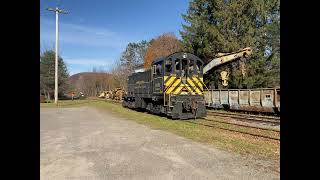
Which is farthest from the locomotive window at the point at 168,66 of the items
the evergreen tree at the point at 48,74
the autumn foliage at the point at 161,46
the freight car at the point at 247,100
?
the autumn foliage at the point at 161,46

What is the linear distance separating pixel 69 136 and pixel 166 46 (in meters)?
55.4

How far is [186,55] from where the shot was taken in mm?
19016

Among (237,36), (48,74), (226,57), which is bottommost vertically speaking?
(226,57)


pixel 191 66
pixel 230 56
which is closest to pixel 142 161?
pixel 191 66

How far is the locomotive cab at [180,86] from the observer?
17719 millimetres

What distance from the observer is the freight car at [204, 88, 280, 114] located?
18281 millimetres

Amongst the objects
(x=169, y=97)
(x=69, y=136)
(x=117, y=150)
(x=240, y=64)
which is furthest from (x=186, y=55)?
(x=240, y=64)

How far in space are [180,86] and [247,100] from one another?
17.5 feet

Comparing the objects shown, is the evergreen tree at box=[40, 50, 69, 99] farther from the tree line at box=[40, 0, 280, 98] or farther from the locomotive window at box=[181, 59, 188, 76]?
the locomotive window at box=[181, 59, 188, 76]

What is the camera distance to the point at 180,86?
18.2 meters

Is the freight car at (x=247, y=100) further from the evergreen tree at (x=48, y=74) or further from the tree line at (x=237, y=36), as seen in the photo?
the evergreen tree at (x=48, y=74)

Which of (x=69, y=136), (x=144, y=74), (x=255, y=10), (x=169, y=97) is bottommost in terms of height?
(x=69, y=136)

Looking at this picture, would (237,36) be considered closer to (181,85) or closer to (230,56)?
(230,56)
